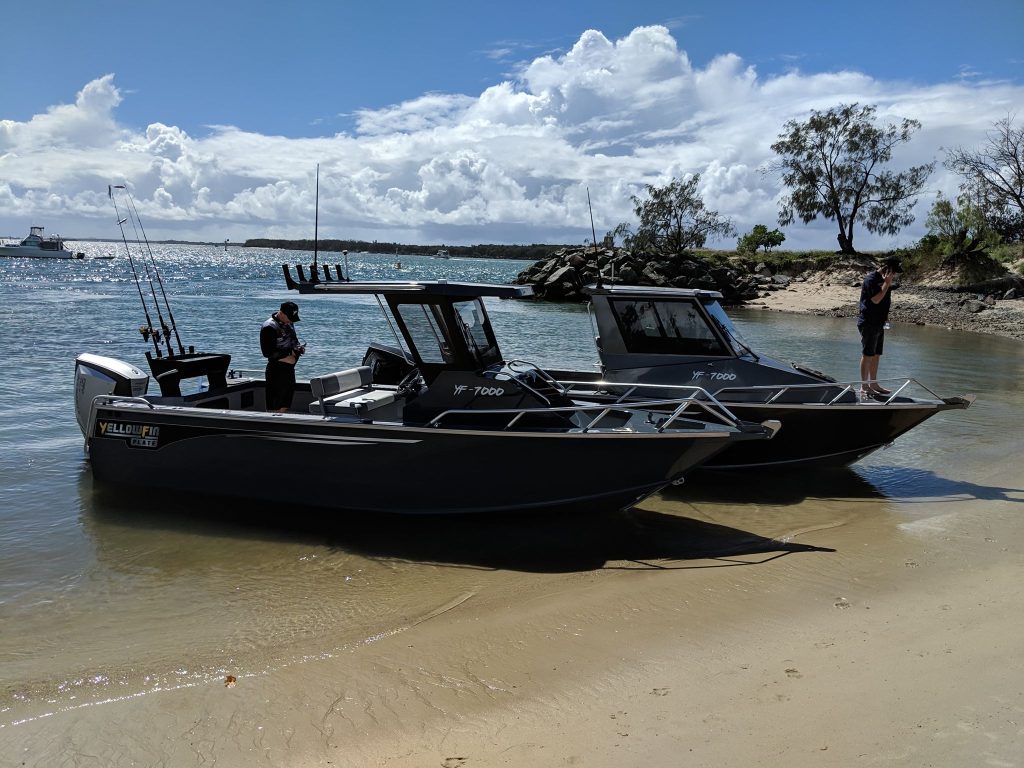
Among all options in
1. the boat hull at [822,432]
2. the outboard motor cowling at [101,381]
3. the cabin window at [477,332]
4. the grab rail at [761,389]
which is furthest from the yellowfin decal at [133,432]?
the boat hull at [822,432]

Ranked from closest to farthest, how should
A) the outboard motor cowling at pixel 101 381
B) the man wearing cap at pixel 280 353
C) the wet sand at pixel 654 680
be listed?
the wet sand at pixel 654 680, the man wearing cap at pixel 280 353, the outboard motor cowling at pixel 101 381

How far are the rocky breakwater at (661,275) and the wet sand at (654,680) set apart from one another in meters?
36.0

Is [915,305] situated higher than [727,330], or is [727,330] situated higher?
[727,330]

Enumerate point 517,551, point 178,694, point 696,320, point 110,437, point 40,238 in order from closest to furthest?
point 178,694, point 517,551, point 110,437, point 696,320, point 40,238

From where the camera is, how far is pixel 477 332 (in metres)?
7.86

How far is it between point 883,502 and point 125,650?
24.9ft

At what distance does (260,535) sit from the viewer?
7.51 meters

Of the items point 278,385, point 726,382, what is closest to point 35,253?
point 278,385

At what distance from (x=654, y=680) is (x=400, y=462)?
3.46m

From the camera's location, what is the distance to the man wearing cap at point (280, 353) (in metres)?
8.22

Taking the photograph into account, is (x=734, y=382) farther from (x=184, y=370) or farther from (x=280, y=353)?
(x=184, y=370)

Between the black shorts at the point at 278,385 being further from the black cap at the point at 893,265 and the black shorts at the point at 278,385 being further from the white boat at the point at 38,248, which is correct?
the white boat at the point at 38,248

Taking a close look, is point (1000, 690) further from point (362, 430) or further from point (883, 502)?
point (362, 430)

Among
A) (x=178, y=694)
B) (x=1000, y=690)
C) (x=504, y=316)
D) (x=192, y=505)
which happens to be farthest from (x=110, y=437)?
(x=504, y=316)
